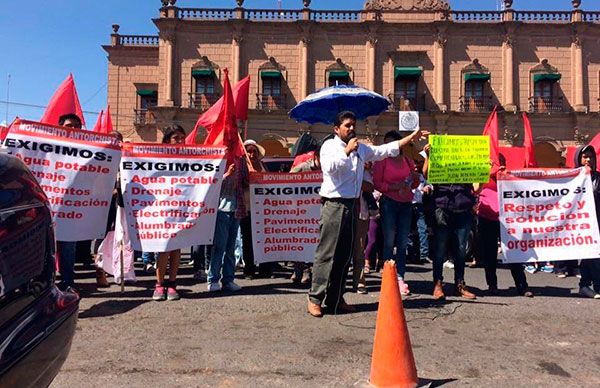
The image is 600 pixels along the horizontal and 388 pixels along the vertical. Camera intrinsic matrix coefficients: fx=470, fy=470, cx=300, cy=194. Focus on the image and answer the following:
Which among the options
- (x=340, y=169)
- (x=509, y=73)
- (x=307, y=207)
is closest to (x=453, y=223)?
(x=307, y=207)

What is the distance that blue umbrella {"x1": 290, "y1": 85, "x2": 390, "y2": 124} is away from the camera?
6852 millimetres

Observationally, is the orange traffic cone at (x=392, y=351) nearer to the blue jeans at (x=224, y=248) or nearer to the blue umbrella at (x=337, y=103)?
the blue jeans at (x=224, y=248)

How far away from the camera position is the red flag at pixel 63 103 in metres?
5.95

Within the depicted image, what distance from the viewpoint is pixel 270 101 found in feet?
99.7

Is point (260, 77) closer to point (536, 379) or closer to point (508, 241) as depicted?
point (508, 241)

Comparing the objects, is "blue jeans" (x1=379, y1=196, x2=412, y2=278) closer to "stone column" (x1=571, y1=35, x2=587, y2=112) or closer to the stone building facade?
the stone building facade

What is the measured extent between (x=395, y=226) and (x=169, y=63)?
2754 centimetres

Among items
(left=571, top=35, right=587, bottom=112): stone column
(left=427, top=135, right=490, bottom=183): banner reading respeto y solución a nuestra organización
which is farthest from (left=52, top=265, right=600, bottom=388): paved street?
(left=571, top=35, right=587, bottom=112): stone column

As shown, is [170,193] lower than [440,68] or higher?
lower

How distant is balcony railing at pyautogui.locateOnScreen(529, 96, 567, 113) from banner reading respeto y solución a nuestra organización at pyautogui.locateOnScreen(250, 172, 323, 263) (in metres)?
28.7

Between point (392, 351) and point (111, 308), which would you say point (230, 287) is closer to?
point (111, 308)

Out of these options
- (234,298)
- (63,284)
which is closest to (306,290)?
(234,298)

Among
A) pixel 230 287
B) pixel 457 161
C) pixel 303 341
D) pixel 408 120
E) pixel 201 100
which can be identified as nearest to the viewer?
pixel 303 341

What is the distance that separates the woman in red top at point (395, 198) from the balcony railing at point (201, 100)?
1024 inches
